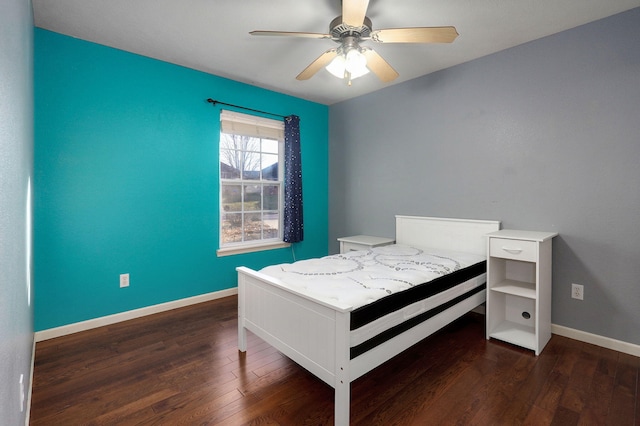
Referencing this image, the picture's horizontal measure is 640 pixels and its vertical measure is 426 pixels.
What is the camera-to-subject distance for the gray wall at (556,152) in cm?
225

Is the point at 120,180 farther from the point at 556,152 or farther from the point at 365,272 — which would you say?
the point at 556,152

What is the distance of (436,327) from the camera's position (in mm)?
2078

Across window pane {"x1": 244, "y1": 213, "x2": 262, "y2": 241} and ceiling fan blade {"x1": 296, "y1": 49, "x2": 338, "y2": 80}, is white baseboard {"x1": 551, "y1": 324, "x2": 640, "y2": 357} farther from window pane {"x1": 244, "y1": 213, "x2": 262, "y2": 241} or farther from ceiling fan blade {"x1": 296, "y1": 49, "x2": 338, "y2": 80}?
window pane {"x1": 244, "y1": 213, "x2": 262, "y2": 241}

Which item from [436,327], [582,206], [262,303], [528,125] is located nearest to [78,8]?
[262,303]

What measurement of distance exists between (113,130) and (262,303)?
207 cm

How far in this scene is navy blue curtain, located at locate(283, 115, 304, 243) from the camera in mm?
3918

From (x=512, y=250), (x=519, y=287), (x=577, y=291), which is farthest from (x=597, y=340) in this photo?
(x=512, y=250)

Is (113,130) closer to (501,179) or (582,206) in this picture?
(501,179)

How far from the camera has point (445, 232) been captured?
126 inches

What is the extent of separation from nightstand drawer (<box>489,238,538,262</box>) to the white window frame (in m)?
2.42

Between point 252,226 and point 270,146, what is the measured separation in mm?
1048

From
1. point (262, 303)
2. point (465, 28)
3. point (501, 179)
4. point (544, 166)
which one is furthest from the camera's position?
point (501, 179)

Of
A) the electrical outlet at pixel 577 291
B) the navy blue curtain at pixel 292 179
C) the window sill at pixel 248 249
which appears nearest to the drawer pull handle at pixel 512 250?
the electrical outlet at pixel 577 291

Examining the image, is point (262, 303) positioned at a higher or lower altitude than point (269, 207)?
lower
